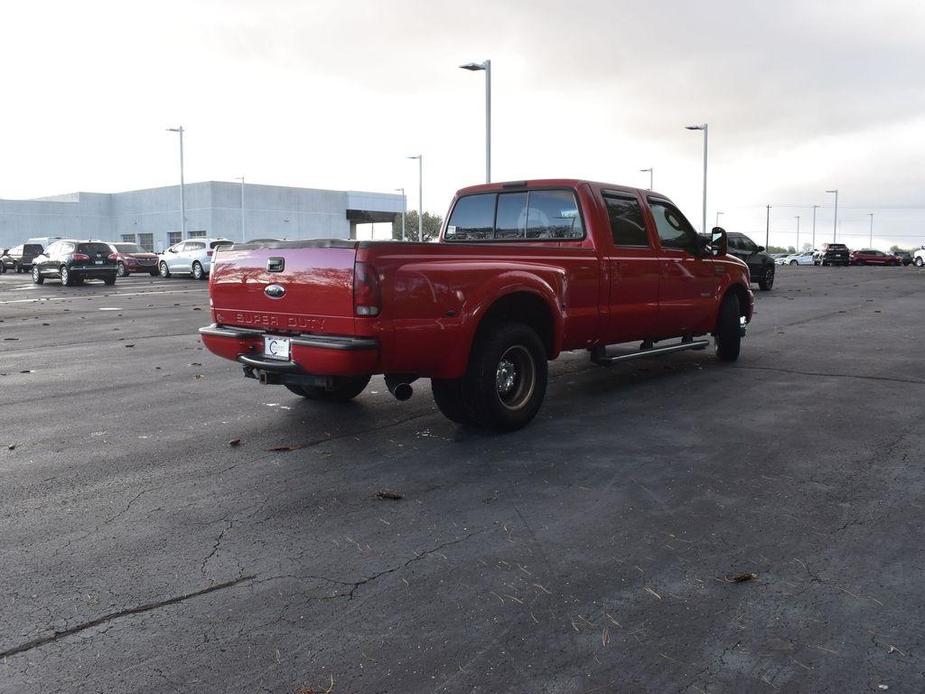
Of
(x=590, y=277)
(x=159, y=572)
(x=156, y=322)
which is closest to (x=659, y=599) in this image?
(x=159, y=572)

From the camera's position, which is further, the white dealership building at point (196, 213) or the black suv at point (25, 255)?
the white dealership building at point (196, 213)

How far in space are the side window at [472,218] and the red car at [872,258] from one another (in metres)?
65.2

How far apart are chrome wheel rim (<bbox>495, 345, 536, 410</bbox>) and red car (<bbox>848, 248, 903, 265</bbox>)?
→ 66.6m

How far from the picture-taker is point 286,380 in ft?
19.6

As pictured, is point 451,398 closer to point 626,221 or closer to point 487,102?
point 626,221

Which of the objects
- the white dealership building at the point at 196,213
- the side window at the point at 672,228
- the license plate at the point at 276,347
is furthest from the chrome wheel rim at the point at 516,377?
the white dealership building at the point at 196,213

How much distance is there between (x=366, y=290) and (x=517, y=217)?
2976 millimetres

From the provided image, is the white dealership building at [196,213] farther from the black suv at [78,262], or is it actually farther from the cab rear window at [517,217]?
the cab rear window at [517,217]

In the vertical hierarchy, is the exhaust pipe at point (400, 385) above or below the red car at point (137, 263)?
below

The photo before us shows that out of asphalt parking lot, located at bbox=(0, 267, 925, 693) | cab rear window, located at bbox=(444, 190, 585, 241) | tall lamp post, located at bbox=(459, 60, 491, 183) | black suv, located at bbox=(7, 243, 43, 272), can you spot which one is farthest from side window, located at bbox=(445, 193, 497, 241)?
black suv, located at bbox=(7, 243, 43, 272)

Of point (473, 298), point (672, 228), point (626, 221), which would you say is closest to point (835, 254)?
point (672, 228)

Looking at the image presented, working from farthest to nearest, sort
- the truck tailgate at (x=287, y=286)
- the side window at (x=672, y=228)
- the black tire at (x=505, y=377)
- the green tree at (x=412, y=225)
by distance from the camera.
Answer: the green tree at (x=412, y=225) → the side window at (x=672, y=228) → the black tire at (x=505, y=377) → the truck tailgate at (x=287, y=286)

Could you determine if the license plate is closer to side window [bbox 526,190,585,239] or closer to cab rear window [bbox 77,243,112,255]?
side window [bbox 526,190,585,239]

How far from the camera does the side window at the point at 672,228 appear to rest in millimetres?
8570
